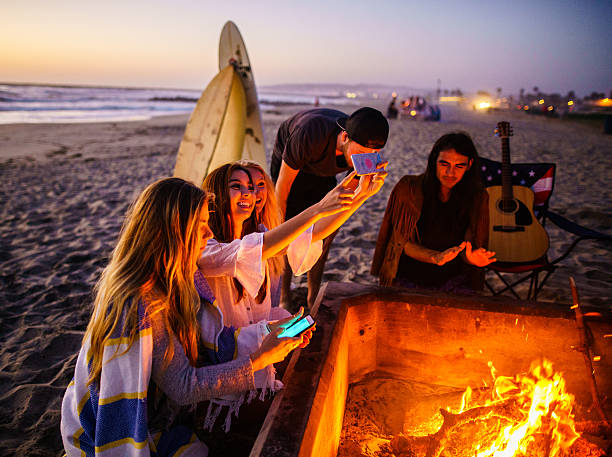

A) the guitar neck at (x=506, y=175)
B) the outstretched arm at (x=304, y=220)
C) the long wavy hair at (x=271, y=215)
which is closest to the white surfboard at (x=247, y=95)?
the guitar neck at (x=506, y=175)

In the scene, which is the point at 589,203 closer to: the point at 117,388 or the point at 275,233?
the point at 275,233

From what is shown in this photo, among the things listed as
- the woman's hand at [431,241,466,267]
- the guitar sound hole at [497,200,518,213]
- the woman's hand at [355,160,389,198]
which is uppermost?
the woman's hand at [355,160,389,198]

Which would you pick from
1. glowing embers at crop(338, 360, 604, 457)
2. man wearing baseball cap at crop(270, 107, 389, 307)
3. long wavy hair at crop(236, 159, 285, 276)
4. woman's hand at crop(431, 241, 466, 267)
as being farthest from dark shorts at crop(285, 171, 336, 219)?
glowing embers at crop(338, 360, 604, 457)

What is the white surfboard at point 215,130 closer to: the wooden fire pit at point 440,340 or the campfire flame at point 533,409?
the wooden fire pit at point 440,340

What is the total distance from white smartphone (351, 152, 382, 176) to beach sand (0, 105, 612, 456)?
1376 mm

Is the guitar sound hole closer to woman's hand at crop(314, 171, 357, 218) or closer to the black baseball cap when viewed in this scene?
the black baseball cap

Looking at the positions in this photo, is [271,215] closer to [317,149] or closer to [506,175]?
[317,149]

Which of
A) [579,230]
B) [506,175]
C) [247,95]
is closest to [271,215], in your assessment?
[506,175]

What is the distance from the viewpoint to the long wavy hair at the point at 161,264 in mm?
1340

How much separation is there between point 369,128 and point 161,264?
135cm

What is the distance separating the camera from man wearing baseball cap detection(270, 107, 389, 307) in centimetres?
223

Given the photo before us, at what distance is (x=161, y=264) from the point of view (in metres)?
1.41

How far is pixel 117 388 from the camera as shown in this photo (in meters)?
1.29

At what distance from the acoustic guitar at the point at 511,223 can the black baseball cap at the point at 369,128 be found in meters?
1.64
